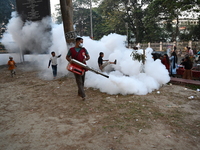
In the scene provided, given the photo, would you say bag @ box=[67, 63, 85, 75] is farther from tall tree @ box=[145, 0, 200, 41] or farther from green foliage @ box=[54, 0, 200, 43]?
green foliage @ box=[54, 0, 200, 43]

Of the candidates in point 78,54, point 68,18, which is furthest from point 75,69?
point 68,18

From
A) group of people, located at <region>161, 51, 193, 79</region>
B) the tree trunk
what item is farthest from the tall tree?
the tree trunk

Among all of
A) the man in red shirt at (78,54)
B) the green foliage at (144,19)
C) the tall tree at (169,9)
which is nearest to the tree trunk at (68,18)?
the man in red shirt at (78,54)

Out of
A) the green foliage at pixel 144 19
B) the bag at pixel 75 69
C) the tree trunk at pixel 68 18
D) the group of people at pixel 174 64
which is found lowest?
the group of people at pixel 174 64

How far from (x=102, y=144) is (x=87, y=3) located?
3836cm

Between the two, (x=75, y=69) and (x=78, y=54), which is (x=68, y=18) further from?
(x=75, y=69)

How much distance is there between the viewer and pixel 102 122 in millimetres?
3393

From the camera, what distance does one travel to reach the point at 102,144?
264 centimetres

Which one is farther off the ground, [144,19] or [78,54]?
[144,19]

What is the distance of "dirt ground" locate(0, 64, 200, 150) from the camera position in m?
2.68

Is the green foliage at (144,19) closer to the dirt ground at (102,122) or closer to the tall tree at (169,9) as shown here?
→ the tall tree at (169,9)

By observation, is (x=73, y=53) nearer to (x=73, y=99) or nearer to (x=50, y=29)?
(x=73, y=99)

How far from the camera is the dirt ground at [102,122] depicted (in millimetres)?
2676

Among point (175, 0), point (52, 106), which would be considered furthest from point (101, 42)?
point (175, 0)
